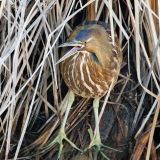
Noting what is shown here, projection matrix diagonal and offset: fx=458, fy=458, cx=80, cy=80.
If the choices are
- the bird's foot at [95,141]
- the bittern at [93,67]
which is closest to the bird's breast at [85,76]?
the bittern at [93,67]

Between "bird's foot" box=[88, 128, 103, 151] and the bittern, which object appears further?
"bird's foot" box=[88, 128, 103, 151]

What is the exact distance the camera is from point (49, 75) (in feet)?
5.51

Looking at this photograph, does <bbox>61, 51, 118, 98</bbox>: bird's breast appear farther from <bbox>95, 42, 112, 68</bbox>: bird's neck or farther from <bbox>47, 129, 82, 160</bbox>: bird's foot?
<bbox>47, 129, 82, 160</bbox>: bird's foot

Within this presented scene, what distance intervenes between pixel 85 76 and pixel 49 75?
0.47 feet

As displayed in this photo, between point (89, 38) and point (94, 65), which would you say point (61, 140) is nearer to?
point (94, 65)

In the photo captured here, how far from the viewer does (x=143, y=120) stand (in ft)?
5.45

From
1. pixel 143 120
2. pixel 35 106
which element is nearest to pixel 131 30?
pixel 143 120

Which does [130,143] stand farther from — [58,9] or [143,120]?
[58,9]

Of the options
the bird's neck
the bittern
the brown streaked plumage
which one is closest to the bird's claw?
the bittern

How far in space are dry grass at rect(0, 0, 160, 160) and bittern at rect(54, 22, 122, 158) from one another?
0.16 ft

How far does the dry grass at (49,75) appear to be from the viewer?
150cm

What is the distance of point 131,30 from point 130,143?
1.36ft

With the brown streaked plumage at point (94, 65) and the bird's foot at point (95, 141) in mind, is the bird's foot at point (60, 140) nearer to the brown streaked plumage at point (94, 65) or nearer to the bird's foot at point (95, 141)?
the bird's foot at point (95, 141)

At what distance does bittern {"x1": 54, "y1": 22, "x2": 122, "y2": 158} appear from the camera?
1.54m
